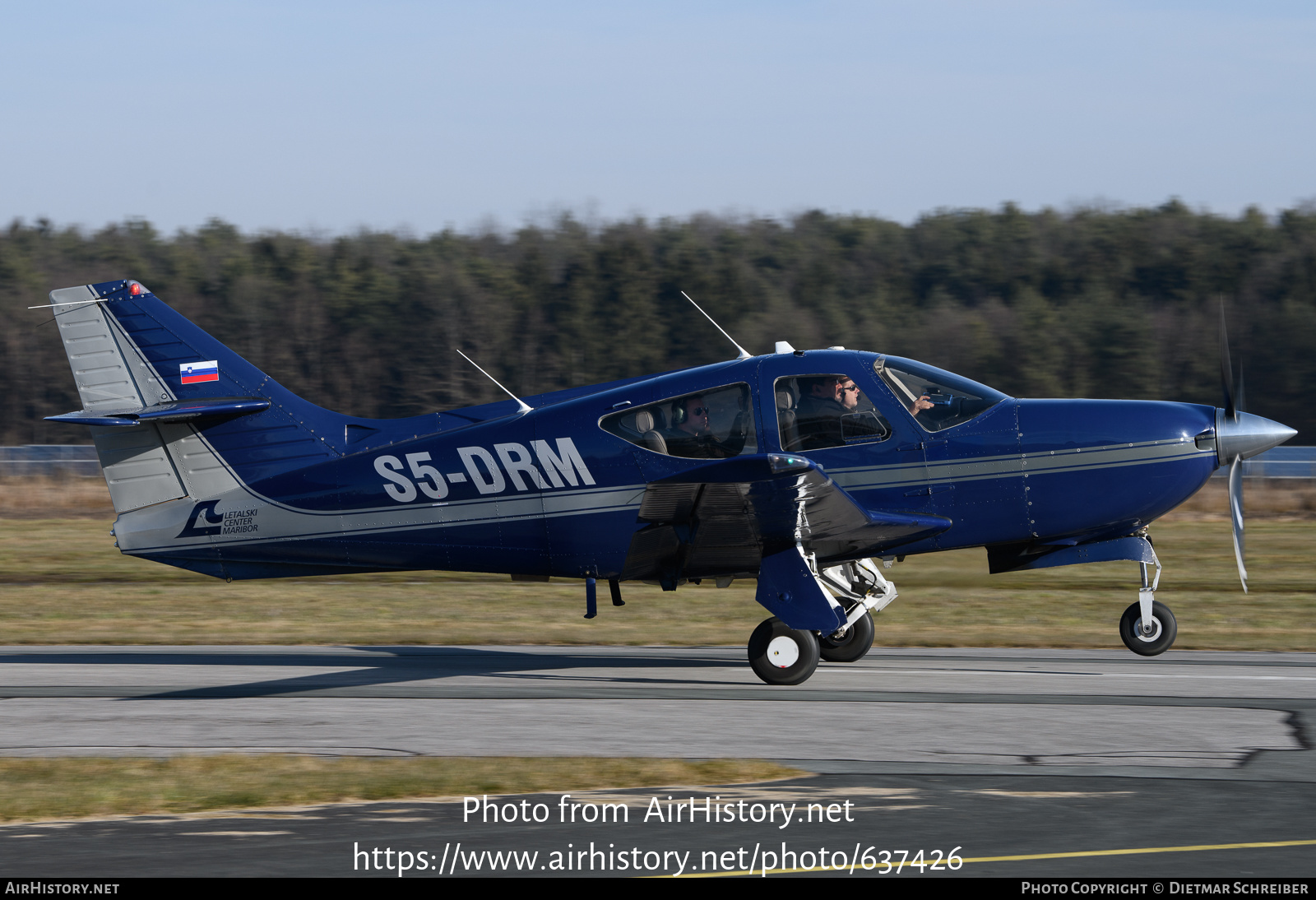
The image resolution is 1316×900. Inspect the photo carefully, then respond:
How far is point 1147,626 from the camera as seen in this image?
438 inches

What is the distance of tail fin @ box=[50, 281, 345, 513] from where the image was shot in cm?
1173

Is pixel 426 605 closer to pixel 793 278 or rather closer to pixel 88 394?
pixel 88 394

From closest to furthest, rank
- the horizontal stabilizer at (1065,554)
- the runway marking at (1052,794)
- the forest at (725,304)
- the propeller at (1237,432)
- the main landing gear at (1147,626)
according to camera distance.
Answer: the runway marking at (1052,794) < the propeller at (1237,432) < the horizontal stabilizer at (1065,554) < the main landing gear at (1147,626) < the forest at (725,304)

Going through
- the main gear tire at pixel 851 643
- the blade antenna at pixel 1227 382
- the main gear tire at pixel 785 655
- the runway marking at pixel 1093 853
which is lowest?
the main gear tire at pixel 851 643

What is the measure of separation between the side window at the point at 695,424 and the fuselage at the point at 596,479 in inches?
1.6

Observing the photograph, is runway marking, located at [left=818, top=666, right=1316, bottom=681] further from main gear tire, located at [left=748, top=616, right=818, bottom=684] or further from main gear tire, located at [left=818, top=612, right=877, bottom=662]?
main gear tire, located at [left=748, top=616, right=818, bottom=684]

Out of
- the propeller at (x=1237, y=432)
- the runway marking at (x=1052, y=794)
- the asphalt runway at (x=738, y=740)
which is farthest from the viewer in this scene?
the propeller at (x=1237, y=432)

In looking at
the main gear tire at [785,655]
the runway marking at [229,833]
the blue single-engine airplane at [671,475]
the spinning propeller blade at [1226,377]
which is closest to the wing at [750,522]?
the blue single-engine airplane at [671,475]

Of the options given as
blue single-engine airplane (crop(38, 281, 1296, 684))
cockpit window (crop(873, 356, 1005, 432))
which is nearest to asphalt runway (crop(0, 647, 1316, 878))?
blue single-engine airplane (crop(38, 281, 1296, 684))

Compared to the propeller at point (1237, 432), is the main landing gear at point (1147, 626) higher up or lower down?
lower down

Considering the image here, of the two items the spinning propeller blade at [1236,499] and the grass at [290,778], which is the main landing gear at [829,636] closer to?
the grass at [290,778]

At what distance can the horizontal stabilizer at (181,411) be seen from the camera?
38.1 ft

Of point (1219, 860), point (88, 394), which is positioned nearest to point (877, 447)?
point (1219, 860)

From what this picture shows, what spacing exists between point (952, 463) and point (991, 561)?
125cm
